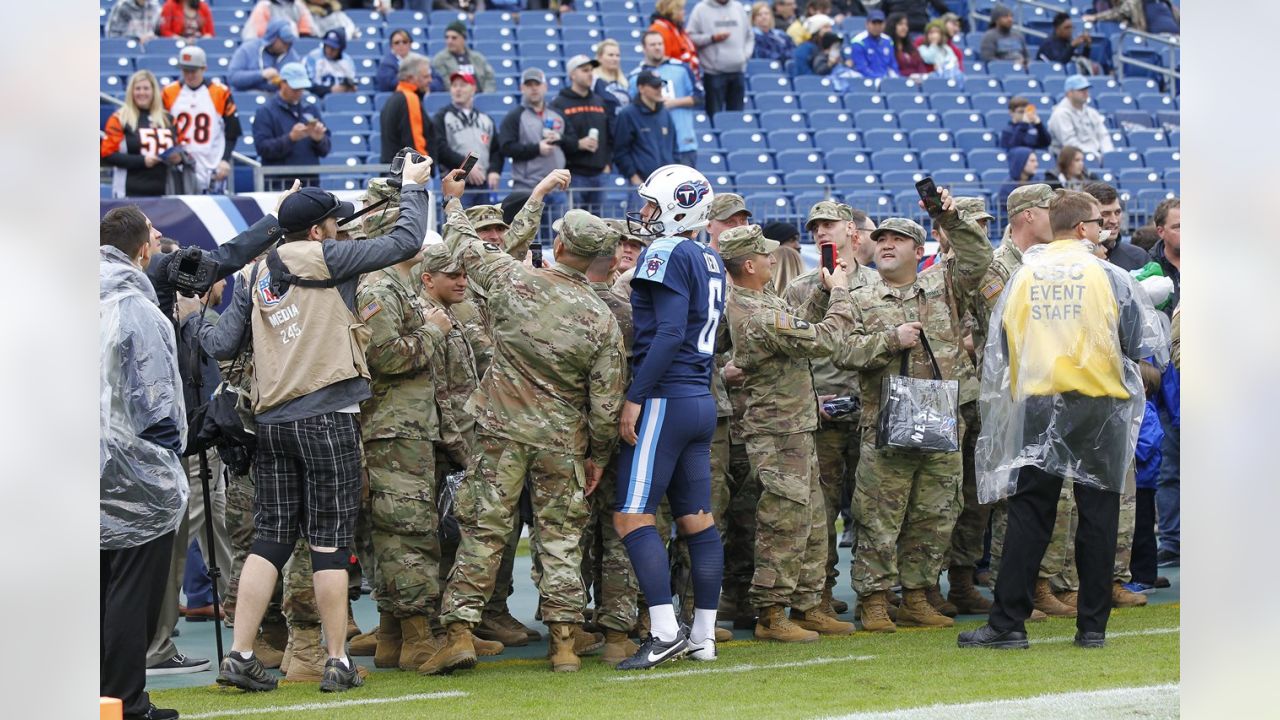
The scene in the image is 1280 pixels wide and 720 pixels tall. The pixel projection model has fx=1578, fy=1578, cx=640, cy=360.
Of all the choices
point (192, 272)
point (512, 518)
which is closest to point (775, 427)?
point (512, 518)

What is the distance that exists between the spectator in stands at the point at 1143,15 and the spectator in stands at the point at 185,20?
443 inches

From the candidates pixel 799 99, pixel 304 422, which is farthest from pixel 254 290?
pixel 799 99

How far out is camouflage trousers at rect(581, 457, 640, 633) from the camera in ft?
23.3

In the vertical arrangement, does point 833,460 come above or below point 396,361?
below

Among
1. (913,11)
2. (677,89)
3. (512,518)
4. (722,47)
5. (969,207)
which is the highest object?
(913,11)

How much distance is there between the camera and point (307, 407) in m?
6.26

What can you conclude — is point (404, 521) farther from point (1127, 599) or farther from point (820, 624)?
point (1127, 599)

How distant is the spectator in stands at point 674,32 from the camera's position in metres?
15.9

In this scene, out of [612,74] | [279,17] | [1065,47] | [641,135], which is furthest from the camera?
[1065,47]

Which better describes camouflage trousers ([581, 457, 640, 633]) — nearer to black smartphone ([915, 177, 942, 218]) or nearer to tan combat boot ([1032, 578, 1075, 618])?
black smartphone ([915, 177, 942, 218])

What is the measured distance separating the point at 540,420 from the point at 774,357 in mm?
1278

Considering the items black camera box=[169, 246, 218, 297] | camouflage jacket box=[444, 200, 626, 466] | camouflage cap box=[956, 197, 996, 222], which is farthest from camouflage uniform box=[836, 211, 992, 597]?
black camera box=[169, 246, 218, 297]

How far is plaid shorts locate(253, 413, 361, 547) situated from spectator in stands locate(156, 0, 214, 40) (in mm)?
11649

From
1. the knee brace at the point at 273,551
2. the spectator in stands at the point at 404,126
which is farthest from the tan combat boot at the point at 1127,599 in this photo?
the spectator in stands at the point at 404,126
